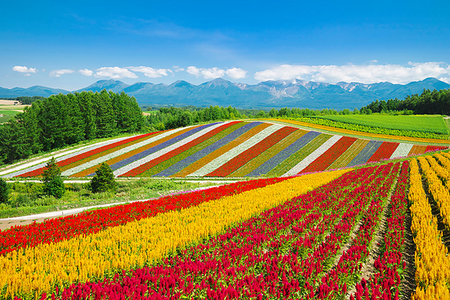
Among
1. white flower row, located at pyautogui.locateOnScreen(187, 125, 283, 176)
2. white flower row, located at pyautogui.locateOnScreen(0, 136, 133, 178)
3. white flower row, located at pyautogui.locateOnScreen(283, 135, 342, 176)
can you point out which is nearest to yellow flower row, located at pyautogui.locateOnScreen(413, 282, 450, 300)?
white flower row, located at pyautogui.locateOnScreen(283, 135, 342, 176)

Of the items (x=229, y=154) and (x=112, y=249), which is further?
(x=229, y=154)

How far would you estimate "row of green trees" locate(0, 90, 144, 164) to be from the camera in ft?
148

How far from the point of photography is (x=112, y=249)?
789 centimetres

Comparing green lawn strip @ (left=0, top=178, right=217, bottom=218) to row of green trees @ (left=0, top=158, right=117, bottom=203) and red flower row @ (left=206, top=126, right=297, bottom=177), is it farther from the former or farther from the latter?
red flower row @ (left=206, top=126, right=297, bottom=177)

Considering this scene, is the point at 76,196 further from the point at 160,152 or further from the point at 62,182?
the point at 160,152

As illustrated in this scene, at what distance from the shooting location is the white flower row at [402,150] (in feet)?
113

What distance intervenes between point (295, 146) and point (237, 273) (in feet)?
119

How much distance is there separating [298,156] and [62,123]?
169 ft

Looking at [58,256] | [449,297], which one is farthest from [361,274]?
[58,256]

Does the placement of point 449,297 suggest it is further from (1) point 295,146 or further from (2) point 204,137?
(2) point 204,137

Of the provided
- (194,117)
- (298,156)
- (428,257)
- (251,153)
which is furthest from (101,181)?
(194,117)

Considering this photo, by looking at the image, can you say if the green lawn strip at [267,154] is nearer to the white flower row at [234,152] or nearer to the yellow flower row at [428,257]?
the white flower row at [234,152]

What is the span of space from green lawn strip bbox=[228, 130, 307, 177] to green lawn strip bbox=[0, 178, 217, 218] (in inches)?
233

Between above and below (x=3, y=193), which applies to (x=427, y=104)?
above
